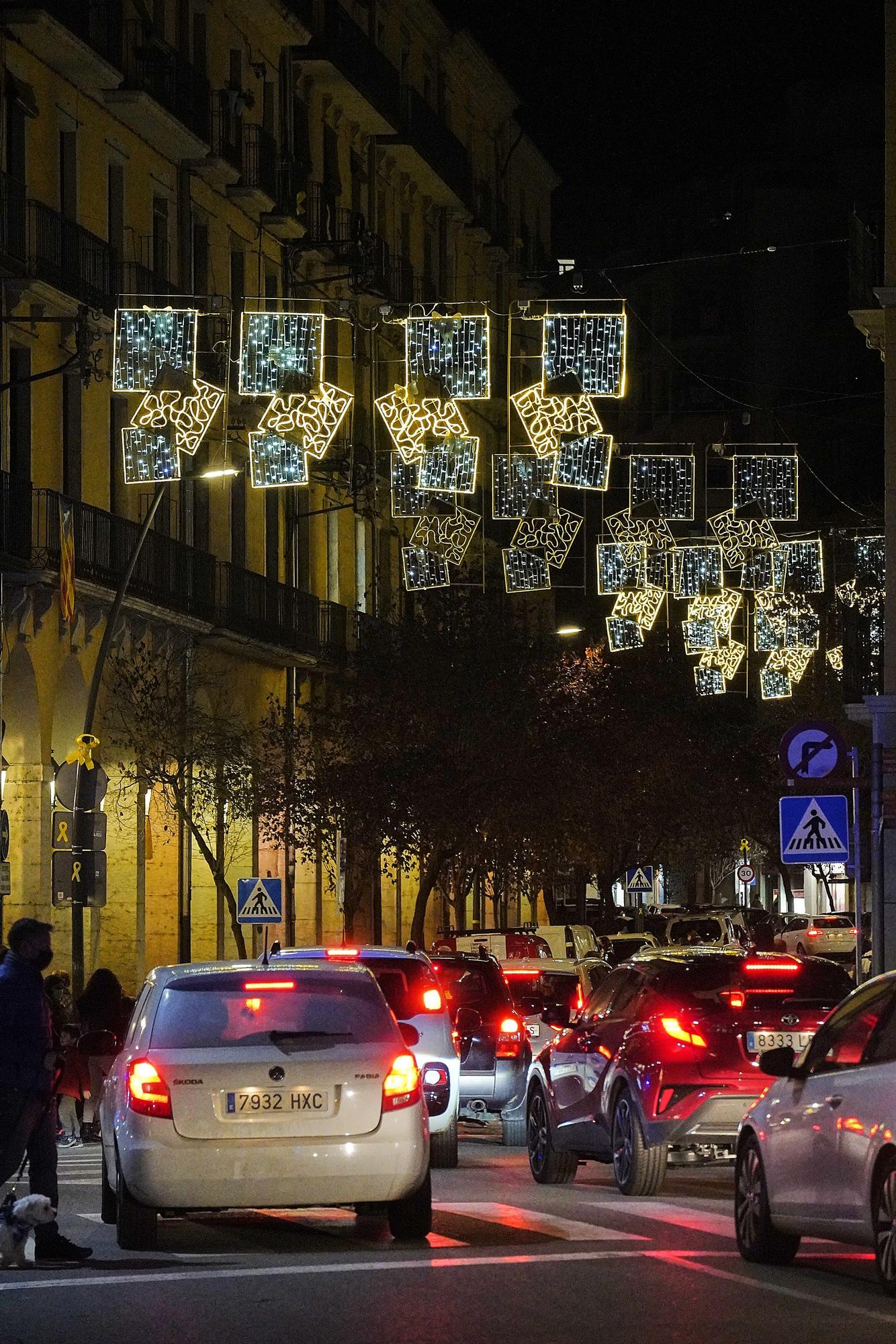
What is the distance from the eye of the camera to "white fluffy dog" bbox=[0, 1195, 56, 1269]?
1209 centimetres

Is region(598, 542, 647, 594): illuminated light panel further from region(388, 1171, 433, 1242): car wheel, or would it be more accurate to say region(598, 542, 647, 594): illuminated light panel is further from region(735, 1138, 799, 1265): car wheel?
region(735, 1138, 799, 1265): car wheel

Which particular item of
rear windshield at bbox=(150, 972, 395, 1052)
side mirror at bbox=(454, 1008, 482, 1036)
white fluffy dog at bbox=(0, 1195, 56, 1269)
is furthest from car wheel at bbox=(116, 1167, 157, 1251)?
side mirror at bbox=(454, 1008, 482, 1036)

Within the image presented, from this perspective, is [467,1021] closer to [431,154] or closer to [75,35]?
[75,35]

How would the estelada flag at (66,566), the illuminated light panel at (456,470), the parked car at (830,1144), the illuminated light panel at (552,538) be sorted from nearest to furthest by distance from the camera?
the parked car at (830,1144)
the illuminated light panel at (456,470)
the estelada flag at (66,566)
the illuminated light panel at (552,538)

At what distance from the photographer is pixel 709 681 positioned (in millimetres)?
61312

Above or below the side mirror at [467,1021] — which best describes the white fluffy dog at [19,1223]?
below

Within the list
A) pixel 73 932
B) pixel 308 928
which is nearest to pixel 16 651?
pixel 73 932

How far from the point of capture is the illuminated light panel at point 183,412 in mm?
35719

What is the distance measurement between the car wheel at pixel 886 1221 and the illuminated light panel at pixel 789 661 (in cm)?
4528

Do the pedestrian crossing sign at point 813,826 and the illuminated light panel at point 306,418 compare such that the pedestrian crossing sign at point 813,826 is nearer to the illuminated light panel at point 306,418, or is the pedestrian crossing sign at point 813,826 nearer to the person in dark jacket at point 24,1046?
the illuminated light panel at point 306,418

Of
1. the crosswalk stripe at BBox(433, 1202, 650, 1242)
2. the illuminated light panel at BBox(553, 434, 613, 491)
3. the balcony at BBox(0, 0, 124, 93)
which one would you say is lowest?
the crosswalk stripe at BBox(433, 1202, 650, 1242)

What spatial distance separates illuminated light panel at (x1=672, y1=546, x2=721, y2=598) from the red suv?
93.4 feet

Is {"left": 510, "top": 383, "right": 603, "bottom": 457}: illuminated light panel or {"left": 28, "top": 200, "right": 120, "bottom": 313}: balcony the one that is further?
{"left": 28, "top": 200, "right": 120, "bottom": 313}: balcony

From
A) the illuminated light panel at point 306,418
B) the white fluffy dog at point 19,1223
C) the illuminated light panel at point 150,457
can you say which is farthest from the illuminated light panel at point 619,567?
the white fluffy dog at point 19,1223
